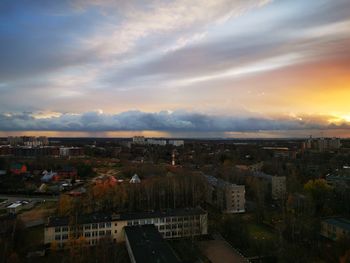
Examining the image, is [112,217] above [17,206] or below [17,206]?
above

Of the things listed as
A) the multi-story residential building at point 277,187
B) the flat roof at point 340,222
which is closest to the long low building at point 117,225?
the flat roof at point 340,222

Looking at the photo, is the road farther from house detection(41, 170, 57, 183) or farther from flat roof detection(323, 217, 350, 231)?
flat roof detection(323, 217, 350, 231)

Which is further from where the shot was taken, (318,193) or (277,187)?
(277,187)

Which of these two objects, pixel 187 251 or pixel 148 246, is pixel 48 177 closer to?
pixel 148 246

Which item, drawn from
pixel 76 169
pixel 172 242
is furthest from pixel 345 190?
pixel 76 169

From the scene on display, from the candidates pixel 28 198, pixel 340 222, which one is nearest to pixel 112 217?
pixel 340 222

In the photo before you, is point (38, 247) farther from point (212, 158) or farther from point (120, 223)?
point (212, 158)

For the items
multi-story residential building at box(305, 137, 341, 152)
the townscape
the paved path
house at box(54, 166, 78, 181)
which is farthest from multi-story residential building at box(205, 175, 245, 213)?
multi-story residential building at box(305, 137, 341, 152)
